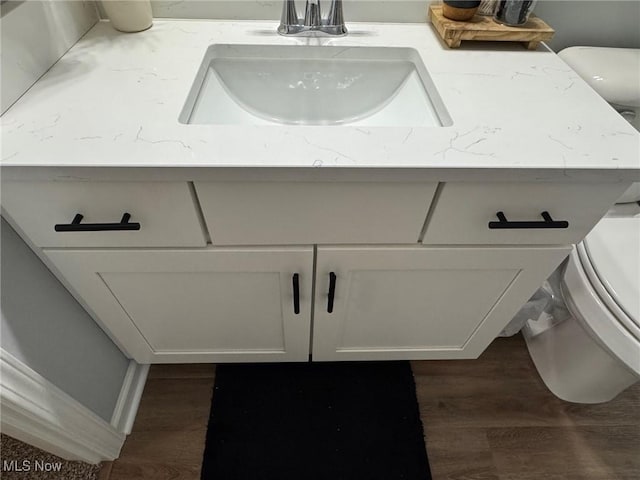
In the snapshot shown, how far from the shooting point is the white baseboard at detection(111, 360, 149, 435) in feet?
3.41

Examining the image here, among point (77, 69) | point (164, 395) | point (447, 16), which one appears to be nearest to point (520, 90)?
point (447, 16)

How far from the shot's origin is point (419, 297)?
838 millimetres

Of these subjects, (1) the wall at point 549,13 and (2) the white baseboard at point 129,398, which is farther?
(2) the white baseboard at point 129,398

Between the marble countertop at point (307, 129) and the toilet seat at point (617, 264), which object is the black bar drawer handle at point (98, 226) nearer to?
the marble countertop at point (307, 129)

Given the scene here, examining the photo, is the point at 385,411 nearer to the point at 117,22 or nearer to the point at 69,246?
the point at 69,246

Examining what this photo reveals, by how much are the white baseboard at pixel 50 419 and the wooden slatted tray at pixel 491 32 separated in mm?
1030

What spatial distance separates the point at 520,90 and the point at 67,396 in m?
1.09

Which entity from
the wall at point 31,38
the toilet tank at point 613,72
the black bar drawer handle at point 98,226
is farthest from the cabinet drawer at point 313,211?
the toilet tank at point 613,72

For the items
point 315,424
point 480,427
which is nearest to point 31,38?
point 315,424

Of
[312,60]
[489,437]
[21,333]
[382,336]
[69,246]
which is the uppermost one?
Result: [312,60]

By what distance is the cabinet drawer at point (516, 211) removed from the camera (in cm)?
62

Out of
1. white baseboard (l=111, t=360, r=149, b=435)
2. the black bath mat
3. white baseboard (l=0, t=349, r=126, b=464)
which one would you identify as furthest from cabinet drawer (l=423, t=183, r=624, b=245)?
white baseboard (l=111, t=360, r=149, b=435)

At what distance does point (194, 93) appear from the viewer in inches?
28.0

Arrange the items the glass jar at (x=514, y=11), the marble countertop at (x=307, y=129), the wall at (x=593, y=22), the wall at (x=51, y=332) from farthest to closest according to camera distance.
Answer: the wall at (x=593, y=22) < the glass jar at (x=514, y=11) < the wall at (x=51, y=332) < the marble countertop at (x=307, y=129)
